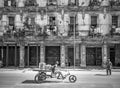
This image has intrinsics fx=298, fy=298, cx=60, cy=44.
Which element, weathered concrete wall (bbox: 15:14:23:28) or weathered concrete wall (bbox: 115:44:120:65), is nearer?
weathered concrete wall (bbox: 115:44:120:65)

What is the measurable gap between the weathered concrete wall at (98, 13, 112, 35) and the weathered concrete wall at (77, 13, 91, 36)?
1.54 metres

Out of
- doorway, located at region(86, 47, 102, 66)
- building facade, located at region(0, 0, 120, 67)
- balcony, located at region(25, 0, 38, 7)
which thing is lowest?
doorway, located at region(86, 47, 102, 66)

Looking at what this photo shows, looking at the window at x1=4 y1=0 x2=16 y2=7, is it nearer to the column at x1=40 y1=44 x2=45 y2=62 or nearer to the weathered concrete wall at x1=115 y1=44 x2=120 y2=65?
the column at x1=40 y1=44 x2=45 y2=62

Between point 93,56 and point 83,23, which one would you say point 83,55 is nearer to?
point 93,56

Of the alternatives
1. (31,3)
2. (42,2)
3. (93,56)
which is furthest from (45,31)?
(93,56)

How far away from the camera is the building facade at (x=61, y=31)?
133 feet

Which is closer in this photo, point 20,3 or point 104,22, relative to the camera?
point 104,22

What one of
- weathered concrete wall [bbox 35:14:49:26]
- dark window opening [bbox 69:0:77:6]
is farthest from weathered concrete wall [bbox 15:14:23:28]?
dark window opening [bbox 69:0:77:6]

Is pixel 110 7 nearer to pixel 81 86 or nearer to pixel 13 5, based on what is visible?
pixel 13 5

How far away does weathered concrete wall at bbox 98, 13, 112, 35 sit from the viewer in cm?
4053

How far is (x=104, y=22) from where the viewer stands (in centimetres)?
4069

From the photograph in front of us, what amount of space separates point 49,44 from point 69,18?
4507 mm

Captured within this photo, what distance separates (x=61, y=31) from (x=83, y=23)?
3.20 meters

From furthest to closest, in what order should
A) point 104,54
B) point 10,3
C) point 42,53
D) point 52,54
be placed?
point 52,54 < point 10,3 < point 42,53 < point 104,54
